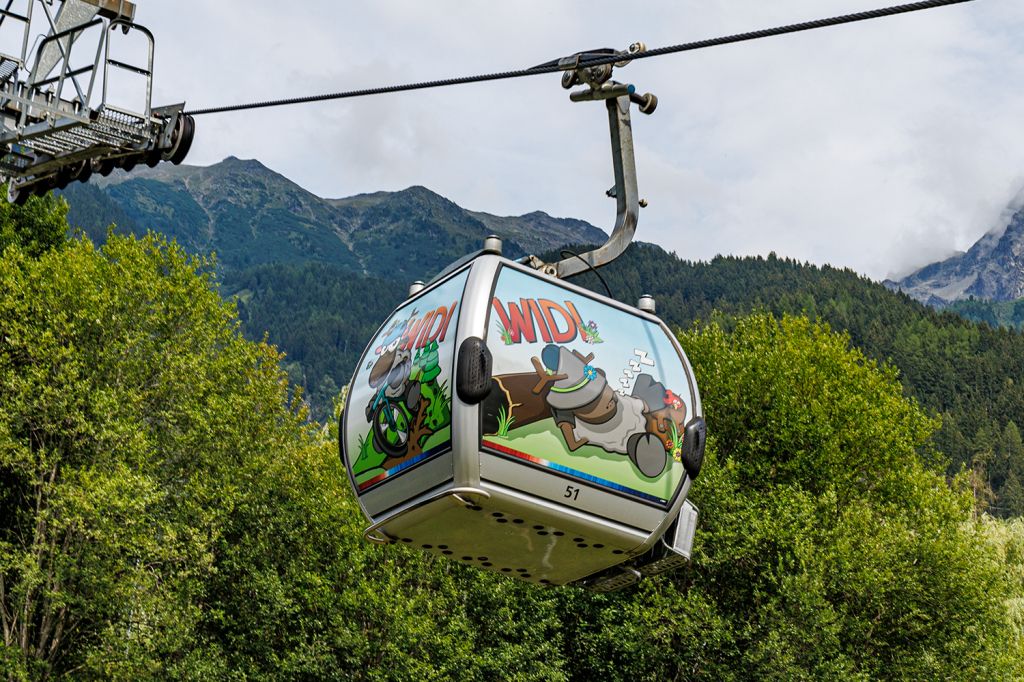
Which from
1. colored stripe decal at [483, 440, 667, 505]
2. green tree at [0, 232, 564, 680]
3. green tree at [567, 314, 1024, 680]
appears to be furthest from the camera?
green tree at [567, 314, 1024, 680]

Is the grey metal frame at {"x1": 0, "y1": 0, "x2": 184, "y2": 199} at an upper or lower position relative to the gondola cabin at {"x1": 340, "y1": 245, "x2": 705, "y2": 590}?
upper

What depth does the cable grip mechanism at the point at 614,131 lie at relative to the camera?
31.4 ft

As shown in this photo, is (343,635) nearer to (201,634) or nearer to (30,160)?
(201,634)

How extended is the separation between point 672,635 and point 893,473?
9.25 m

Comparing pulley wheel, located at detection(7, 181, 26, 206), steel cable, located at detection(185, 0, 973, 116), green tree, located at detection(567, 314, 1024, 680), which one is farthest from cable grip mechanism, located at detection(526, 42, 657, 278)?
green tree, located at detection(567, 314, 1024, 680)

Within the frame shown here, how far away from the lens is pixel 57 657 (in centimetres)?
3158

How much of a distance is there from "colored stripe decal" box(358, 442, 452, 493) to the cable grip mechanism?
190cm

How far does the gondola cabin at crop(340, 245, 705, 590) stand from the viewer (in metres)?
8.26

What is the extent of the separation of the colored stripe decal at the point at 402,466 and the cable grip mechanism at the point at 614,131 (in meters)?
1.90

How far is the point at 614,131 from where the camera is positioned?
32.2 ft

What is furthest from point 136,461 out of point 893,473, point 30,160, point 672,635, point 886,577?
point 893,473

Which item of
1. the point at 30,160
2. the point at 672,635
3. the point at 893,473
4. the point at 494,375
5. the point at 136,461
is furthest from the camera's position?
the point at 893,473

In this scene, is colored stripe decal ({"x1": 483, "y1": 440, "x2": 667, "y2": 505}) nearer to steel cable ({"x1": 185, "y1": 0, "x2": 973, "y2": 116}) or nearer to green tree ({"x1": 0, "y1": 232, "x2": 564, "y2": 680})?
steel cable ({"x1": 185, "y1": 0, "x2": 973, "y2": 116})

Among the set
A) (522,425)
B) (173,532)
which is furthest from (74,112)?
(173,532)
